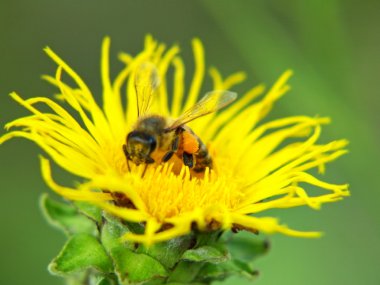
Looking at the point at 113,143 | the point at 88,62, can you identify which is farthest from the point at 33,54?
the point at 113,143

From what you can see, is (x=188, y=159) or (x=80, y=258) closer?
(x=80, y=258)

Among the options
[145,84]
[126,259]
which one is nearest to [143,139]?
[126,259]

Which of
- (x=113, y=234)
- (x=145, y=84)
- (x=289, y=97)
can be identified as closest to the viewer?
(x=113, y=234)

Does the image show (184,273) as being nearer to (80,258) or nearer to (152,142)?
(80,258)

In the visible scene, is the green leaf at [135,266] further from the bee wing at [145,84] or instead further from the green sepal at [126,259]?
the bee wing at [145,84]

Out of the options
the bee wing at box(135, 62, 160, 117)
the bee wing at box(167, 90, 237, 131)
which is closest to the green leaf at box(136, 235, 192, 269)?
the bee wing at box(167, 90, 237, 131)

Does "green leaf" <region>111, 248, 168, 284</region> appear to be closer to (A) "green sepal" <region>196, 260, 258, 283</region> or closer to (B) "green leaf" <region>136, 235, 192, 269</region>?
(B) "green leaf" <region>136, 235, 192, 269</region>

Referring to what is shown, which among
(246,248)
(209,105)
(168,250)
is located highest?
(209,105)
